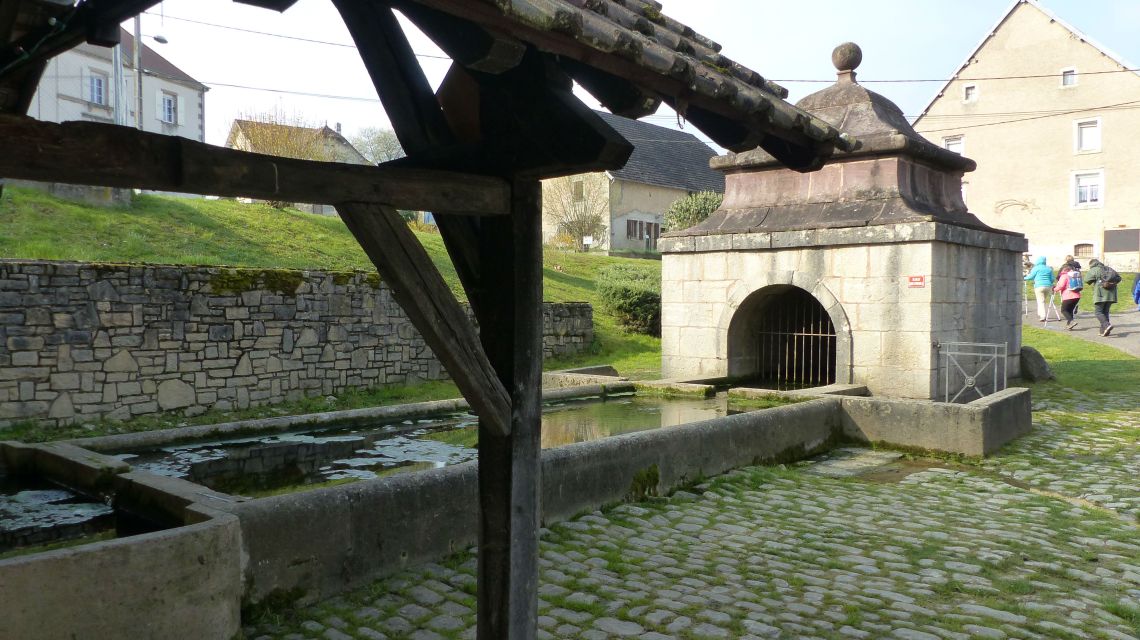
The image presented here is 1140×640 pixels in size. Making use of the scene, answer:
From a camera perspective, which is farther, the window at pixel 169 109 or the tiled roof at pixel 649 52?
the window at pixel 169 109

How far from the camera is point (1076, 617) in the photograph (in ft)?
13.1

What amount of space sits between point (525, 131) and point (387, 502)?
2.37 metres

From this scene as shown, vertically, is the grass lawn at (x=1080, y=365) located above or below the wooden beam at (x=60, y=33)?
below

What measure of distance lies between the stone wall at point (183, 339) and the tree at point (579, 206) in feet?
74.0

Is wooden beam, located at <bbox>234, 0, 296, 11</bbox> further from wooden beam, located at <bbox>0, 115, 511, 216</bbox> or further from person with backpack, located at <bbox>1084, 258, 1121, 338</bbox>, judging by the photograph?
person with backpack, located at <bbox>1084, 258, 1121, 338</bbox>

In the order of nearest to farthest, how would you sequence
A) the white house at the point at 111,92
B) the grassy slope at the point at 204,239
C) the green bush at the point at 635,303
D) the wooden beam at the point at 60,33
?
the wooden beam at the point at 60,33 → the grassy slope at the point at 204,239 → the green bush at the point at 635,303 → the white house at the point at 111,92

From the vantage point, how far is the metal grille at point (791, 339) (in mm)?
11430

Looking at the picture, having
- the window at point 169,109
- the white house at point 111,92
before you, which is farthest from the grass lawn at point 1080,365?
the window at point 169,109

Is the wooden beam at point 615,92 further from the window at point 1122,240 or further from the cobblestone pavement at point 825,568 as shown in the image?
the window at point 1122,240

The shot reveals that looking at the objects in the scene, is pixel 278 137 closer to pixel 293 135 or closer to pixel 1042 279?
pixel 293 135

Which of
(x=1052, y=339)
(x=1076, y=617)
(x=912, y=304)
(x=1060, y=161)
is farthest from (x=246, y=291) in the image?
(x=1060, y=161)

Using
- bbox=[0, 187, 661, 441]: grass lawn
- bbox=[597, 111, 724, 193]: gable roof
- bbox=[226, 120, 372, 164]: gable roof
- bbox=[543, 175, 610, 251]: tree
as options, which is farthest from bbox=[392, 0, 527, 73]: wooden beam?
bbox=[597, 111, 724, 193]: gable roof

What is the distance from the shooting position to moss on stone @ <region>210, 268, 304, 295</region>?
977cm

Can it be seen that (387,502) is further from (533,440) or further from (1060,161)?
(1060,161)
